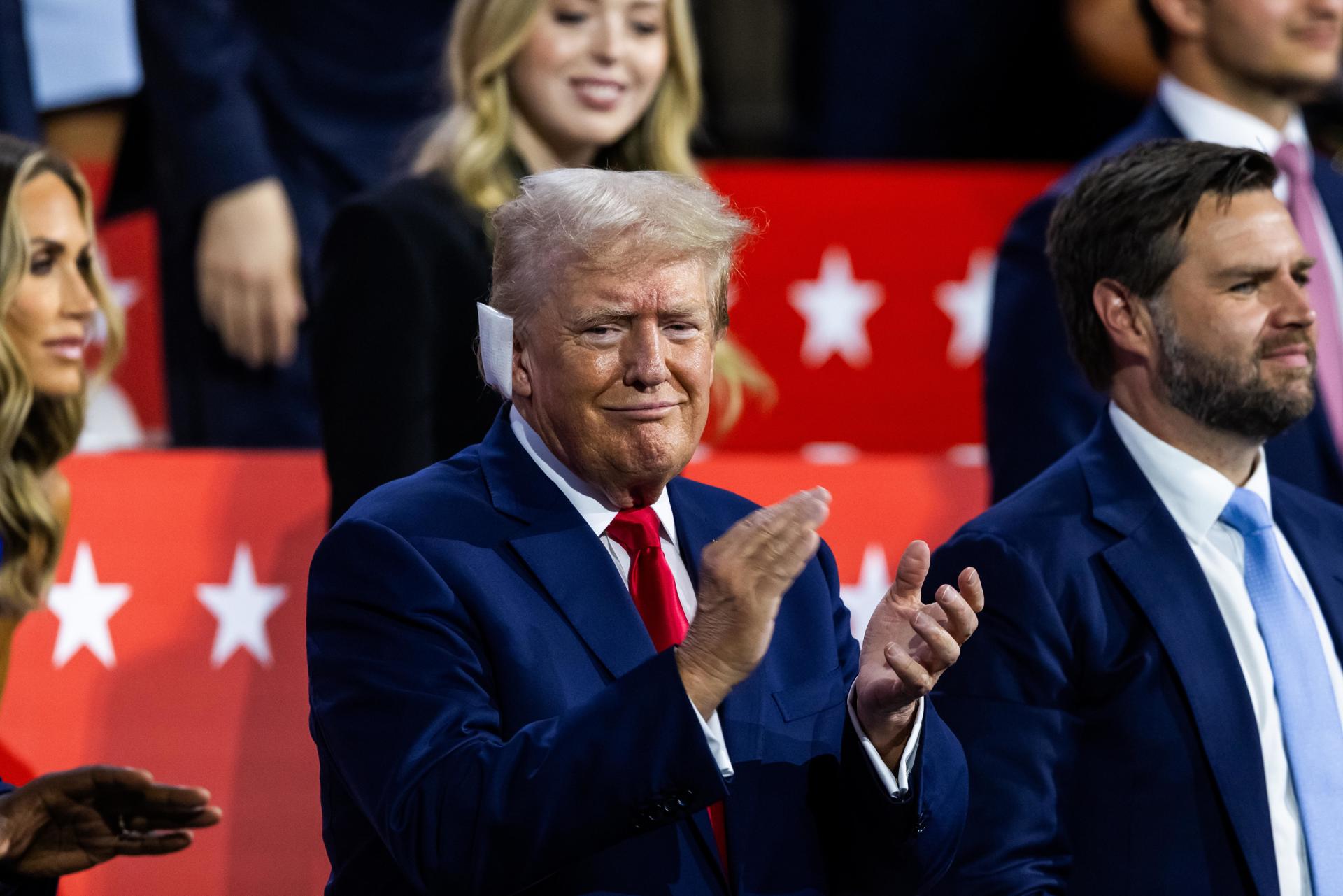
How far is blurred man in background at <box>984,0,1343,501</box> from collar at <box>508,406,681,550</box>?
1.26 m

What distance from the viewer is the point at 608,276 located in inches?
89.9

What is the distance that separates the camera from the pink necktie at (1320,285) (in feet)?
12.3

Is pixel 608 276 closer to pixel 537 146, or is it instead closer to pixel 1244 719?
pixel 1244 719

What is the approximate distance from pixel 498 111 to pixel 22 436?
97 cm

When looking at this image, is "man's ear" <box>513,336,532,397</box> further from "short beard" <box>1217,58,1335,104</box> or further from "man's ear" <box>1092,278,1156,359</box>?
"short beard" <box>1217,58,1335,104</box>

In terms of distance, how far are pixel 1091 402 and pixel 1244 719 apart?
3.11ft

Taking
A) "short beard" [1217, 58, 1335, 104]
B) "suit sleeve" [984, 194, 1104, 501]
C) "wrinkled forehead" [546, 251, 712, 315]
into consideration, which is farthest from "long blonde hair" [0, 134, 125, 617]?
"short beard" [1217, 58, 1335, 104]

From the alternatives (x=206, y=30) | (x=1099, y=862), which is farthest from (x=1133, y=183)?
(x=206, y=30)

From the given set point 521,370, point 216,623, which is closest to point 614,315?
point 521,370

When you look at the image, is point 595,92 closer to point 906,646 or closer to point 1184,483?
point 1184,483

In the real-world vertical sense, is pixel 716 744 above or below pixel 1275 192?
below

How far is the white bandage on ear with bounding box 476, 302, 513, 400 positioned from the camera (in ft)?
7.80

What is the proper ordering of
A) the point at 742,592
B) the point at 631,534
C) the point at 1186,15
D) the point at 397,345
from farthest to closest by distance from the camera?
the point at 1186,15, the point at 397,345, the point at 631,534, the point at 742,592

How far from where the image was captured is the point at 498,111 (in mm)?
3508
